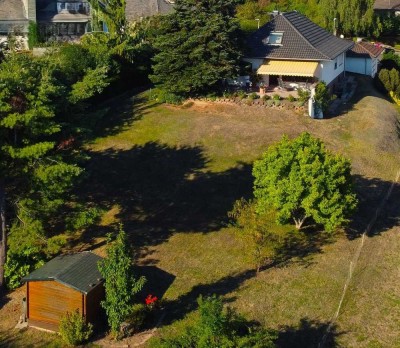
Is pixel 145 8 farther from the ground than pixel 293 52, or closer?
farther from the ground

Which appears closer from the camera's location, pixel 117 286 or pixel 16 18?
pixel 117 286

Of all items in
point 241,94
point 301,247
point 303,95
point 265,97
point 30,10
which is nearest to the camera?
point 301,247

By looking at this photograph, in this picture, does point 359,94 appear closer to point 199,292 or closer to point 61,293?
point 199,292

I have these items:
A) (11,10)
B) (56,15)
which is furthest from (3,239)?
(56,15)

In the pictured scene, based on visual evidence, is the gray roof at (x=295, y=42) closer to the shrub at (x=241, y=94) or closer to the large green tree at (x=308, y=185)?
the shrub at (x=241, y=94)

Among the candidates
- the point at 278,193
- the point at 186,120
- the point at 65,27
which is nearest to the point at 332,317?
the point at 278,193

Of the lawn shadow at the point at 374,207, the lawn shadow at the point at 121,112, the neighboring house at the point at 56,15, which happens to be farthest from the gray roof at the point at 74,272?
the neighboring house at the point at 56,15
